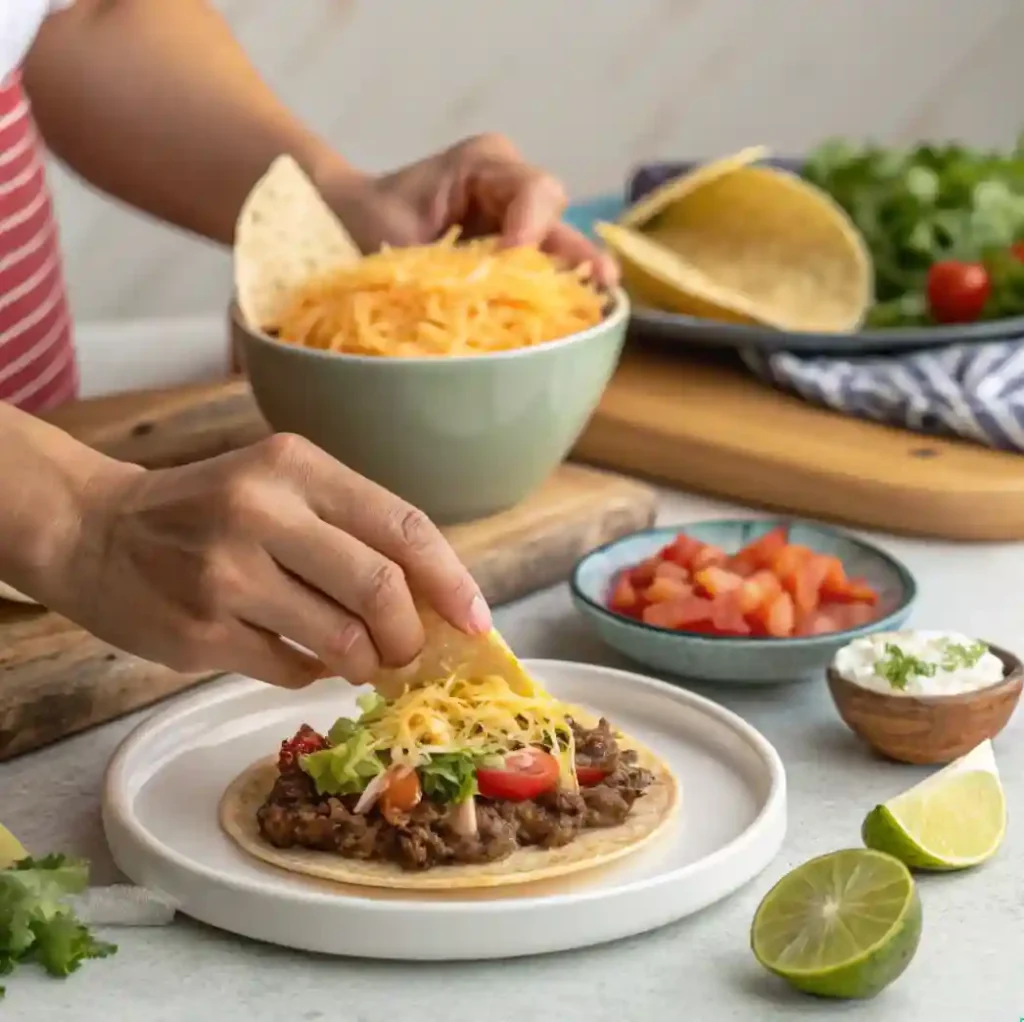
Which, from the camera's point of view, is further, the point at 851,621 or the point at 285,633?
the point at 851,621

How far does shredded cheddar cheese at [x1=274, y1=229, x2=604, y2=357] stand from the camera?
1712 millimetres

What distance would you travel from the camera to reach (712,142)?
4.02 metres

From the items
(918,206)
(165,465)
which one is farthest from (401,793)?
(918,206)

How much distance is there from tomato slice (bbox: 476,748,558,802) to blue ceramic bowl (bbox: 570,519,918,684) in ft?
0.93

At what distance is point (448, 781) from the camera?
1.24 metres

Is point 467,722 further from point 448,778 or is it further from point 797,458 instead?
point 797,458

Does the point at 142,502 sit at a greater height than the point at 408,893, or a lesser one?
greater

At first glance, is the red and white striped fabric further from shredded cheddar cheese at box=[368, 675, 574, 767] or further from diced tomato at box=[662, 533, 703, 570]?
shredded cheddar cheese at box=[368, 675, 574, 767]

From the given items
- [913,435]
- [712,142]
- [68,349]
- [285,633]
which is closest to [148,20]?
[68,349]

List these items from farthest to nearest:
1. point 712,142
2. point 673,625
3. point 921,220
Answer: point 712,142, point 921,220, point 673,625

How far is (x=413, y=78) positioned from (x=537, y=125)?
0.31 meters

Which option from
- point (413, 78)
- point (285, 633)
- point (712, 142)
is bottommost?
point (712, 142)

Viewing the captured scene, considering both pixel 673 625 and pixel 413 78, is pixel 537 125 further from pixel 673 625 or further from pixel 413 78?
pixel 673 625

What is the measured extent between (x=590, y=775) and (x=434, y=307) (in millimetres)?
570
